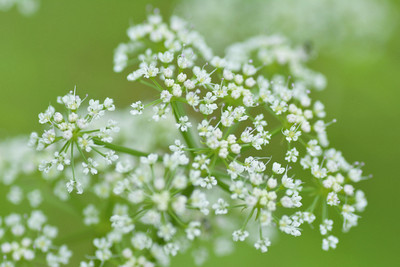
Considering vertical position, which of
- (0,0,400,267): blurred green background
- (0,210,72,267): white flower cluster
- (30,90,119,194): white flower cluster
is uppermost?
(0,0,400,267): blurred green background

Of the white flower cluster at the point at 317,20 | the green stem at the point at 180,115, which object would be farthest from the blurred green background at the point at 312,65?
the green stem at the point at 180,115

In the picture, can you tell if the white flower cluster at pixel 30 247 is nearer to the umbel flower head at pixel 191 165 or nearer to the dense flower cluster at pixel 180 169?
the dense flower cluster at pixel 180 169

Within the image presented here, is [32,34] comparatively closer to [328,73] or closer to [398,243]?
[328,73]

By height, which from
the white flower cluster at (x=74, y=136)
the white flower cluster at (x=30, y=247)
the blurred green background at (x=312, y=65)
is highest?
the blurred green background at (x=312, y=65)

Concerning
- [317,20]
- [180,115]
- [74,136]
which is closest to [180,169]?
[180,115]

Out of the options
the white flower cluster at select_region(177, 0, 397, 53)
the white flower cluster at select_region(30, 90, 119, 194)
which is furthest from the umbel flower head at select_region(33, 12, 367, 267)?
the white flower cluster at select_region(177, 0, 397, 53)

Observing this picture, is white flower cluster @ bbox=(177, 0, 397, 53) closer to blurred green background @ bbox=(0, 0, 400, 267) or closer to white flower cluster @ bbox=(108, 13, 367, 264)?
blurred green background @ bbox=(0, 0, 400, 267)

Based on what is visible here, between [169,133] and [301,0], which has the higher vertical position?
[301,0]

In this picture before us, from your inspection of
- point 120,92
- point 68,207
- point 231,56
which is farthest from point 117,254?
point 120,92

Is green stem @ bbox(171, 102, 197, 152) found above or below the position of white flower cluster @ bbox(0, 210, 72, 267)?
above
